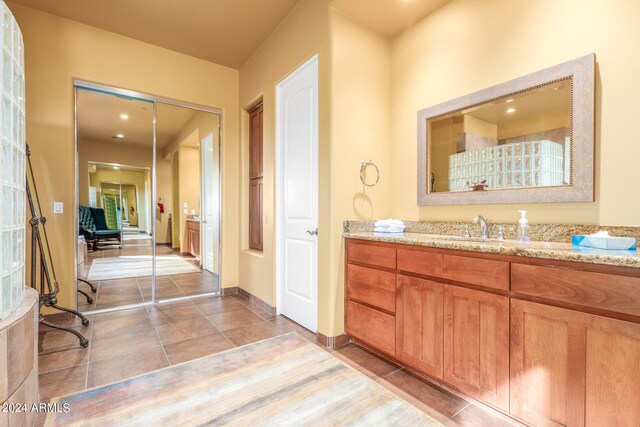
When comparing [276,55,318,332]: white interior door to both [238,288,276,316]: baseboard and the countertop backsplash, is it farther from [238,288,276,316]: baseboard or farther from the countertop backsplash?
the countertop backsplash

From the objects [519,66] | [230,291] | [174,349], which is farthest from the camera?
[230,291]

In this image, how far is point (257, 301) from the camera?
362 cm

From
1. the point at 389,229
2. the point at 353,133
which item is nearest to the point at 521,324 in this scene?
→ the point at 389,229

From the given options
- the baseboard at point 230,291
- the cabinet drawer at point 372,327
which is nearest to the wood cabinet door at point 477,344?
the cabinet drawer at point 372,327

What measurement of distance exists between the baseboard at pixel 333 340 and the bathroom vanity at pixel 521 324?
1.35ft

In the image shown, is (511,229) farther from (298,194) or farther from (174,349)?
(174,349)

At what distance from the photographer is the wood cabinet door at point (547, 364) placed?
1.32 meters

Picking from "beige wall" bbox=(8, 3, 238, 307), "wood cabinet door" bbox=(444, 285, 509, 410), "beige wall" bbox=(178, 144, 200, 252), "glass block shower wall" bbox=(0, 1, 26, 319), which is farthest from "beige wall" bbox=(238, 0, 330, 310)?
"glass block shower wall" bbox=(0, 1, 26, 319)

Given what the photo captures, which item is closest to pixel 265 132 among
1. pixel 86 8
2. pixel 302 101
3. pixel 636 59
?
pixel 302 101

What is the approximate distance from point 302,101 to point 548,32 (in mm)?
1948

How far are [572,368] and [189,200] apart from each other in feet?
14.7

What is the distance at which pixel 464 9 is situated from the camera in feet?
7.54

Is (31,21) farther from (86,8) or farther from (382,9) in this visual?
(382,9)

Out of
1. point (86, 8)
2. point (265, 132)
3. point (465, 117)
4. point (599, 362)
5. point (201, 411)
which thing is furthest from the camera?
point (265, 132)
